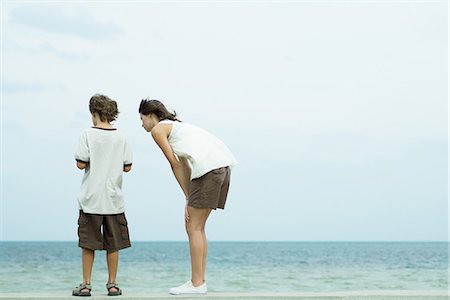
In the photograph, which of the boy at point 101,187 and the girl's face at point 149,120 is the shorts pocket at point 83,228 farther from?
the girl's face at point 149,120

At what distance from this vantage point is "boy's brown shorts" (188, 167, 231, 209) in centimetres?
554

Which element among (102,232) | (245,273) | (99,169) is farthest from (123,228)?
(245,273)


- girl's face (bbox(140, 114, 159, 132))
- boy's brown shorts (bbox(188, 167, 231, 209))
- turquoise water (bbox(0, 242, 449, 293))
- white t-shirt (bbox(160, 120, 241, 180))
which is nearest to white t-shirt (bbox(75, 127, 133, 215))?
girl's face (bbox(140, 114, 159, 132))

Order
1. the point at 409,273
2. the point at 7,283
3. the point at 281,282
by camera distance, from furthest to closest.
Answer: the point at 409,273, the point at 281,282, the point at 7,283

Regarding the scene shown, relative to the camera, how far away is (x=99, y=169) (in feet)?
18.2

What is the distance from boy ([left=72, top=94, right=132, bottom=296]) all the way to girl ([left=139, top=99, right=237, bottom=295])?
11.2 inches

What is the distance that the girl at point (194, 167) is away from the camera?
218 inches

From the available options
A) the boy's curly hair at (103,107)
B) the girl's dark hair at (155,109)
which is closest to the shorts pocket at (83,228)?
the boy's curly hair at (103,107)

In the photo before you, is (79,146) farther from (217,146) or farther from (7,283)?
(7,283)

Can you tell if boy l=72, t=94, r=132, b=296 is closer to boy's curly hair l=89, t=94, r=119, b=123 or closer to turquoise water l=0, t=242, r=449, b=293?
boy's curly hair l=89, t=94, r=119, b=123

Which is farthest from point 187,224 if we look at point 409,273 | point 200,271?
point 409,273

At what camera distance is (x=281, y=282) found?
20.8 metres

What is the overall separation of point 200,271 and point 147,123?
3.77ft

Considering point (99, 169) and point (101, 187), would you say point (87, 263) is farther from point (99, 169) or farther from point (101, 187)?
point (99, 169)
